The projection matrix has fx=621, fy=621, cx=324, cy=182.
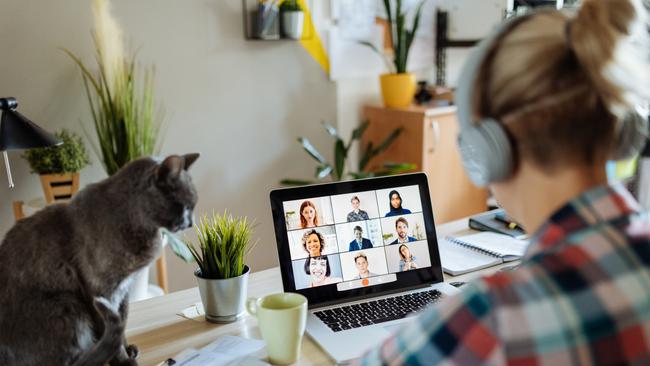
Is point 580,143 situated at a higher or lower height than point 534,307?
higher

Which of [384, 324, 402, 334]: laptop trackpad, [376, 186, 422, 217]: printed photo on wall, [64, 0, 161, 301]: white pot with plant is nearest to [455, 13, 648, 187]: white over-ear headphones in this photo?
[384, 324, 402, 334]: laptop trackpad

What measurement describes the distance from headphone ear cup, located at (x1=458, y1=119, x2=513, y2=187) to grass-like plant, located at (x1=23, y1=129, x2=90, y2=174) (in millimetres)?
1977

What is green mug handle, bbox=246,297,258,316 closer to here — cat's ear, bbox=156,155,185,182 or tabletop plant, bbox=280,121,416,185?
cat's ear, bbox=156,155,185,182

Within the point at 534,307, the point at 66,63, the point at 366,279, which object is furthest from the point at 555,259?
the point at 66,63

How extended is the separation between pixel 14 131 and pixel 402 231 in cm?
93

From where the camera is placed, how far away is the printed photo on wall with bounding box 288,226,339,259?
54.8 inches

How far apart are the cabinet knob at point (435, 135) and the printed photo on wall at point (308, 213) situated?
1947mm

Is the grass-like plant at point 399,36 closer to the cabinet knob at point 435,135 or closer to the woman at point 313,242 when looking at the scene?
the cabinet knob at point 435,135

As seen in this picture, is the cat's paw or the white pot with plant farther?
the white pot with plant

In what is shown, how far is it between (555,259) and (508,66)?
0.22 metres

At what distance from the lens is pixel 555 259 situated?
66 cm

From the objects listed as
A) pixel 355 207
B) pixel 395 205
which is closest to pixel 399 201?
pixel 395 205

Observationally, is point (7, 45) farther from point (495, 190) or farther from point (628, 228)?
point (628, 228)

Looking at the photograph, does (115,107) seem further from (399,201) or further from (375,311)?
(375,311)
